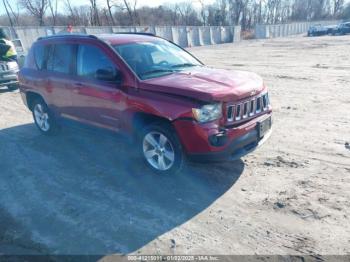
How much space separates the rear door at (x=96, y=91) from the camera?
15.5 feet

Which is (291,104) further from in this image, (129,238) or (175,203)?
(129,238)

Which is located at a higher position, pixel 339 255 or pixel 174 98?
pixel 174 98

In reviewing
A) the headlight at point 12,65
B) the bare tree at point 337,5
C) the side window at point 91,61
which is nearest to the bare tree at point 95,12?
the headlight at point 12,65

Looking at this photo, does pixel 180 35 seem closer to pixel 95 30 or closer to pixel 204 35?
pixel 204 35

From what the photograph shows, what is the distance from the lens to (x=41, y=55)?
249 inches

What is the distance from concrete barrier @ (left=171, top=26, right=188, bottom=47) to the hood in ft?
108

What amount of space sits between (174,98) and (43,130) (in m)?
3.80

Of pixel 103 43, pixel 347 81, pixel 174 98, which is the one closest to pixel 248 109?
pixel 174 98

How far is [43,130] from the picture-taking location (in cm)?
673

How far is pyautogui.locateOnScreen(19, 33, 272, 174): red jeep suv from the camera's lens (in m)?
4.01

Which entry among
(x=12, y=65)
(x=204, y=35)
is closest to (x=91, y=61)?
(x=12, y=65)

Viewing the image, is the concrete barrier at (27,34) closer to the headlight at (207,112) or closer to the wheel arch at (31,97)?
the wheel arch at (31,97)

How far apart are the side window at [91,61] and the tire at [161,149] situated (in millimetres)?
1071

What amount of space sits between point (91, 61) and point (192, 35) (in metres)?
A: 34.8
